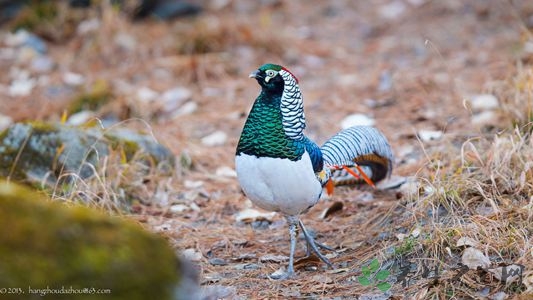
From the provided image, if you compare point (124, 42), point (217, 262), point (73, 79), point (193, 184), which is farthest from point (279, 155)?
point (124, 42)

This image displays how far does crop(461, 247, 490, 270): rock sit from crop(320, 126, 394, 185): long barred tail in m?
0.82

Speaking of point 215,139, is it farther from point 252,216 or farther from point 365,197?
point 365,197

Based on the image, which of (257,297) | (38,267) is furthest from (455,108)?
(38,267)

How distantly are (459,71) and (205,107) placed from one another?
2.23m

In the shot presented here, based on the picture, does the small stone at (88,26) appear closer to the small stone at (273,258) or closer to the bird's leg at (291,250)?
the small stone at (273,258)

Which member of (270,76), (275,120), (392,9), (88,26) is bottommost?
(275,120)

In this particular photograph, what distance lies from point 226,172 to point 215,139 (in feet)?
2.03

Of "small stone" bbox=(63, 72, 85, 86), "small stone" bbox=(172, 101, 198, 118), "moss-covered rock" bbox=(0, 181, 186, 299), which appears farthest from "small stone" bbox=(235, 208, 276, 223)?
"small stone" bbox=(63, 72, 85, 86)

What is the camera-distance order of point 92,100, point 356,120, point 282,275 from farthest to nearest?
point 92,100
point 356,120
point 282,275

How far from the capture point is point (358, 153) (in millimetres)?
3869

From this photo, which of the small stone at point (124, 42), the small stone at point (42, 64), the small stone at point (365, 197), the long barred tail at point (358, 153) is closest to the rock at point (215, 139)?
the small stone at point (365, 197)

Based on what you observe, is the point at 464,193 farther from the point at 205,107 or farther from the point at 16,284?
the point at 205,107

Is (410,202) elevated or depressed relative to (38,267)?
depressed

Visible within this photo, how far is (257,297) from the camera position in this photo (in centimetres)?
324
